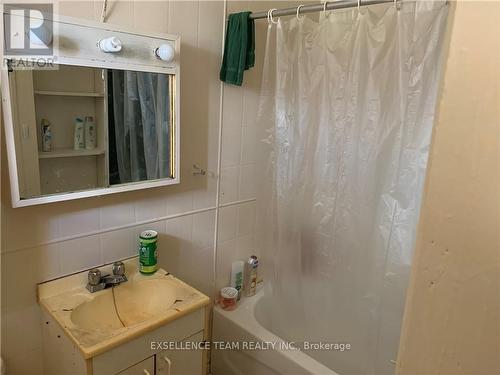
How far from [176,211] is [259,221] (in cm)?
39

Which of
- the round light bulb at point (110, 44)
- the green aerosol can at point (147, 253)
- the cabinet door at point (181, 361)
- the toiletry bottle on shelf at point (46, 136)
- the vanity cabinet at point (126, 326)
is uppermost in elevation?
the round light bulb at point (110, 44)

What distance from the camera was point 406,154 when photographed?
1372mm

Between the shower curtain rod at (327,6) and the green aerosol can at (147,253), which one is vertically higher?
the shower curtain rod at (327,6)

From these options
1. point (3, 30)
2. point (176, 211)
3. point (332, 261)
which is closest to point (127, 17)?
point (3, 30)

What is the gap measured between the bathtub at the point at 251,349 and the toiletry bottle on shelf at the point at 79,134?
1.06m

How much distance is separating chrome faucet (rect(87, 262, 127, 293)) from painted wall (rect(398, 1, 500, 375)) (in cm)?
124

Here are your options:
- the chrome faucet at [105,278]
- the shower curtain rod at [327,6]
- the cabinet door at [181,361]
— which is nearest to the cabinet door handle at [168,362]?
the cabinet door at [181,361]

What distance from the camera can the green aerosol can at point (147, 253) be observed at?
1.54 meters

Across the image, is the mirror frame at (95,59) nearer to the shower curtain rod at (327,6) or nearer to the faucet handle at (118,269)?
the faucet handle at (118,269)

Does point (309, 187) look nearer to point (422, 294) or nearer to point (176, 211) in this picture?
point (176, 211)

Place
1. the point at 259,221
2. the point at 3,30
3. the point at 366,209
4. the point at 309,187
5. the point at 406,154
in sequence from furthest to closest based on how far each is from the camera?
the point at 259,221, the point at 309,187, the point at 366,209, the point at 406,154, the point at 3,30

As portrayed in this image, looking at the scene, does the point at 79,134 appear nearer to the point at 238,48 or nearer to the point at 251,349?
the point at 238,48

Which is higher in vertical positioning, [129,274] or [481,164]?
[481,164]

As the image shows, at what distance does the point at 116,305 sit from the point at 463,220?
1.33 m
